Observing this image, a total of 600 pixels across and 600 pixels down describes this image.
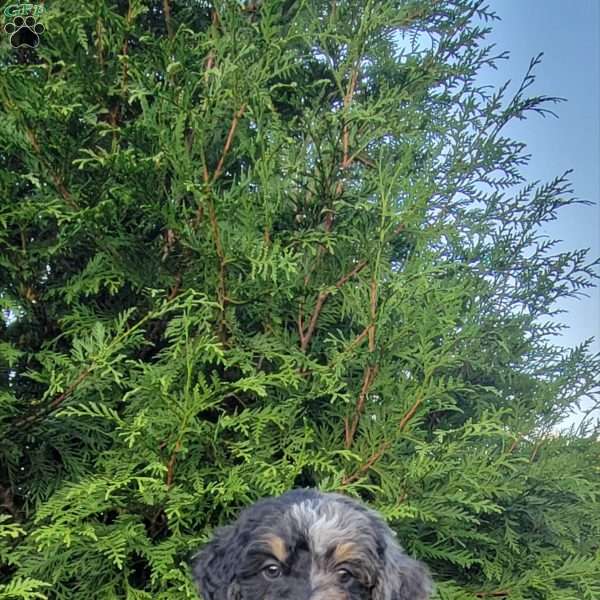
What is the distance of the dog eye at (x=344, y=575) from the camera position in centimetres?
287

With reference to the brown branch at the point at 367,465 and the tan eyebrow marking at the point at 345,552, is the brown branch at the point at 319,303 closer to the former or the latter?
the brown branch at the point at 367,465

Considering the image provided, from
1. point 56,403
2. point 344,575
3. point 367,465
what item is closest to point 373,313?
point 367,465

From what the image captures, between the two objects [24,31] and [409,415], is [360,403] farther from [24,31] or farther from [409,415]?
[24,31]

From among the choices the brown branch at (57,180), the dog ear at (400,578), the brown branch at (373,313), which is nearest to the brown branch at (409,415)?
the brown branch at (373,313)

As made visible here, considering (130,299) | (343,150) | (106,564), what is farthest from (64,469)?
(343,150)

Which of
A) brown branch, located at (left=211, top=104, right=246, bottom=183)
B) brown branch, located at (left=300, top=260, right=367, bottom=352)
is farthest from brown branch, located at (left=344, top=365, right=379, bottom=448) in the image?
brown branch, located at (left=211, top=104, right=246, bottom=183)

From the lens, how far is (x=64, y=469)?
3.53 m

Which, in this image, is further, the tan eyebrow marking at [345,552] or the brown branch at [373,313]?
the brown branch at [373,313]

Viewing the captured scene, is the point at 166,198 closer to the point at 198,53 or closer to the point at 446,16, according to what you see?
the point at 198,53

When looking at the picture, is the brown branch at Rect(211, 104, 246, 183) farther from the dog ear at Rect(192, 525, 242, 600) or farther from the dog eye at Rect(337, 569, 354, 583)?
the dog eye at Rect(337, 569, 354, 583)

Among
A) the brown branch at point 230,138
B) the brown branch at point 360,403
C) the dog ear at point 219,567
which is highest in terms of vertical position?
the brown branch at point 230,138

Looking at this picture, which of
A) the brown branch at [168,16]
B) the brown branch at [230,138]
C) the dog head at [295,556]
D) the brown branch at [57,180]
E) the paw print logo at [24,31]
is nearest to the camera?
the dog head at [295,556]

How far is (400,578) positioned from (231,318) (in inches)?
53.0

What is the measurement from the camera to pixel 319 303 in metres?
3.46
